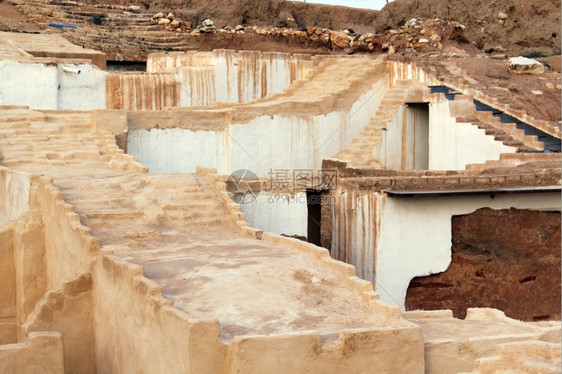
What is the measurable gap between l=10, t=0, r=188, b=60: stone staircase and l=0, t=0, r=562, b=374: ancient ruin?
0.43m

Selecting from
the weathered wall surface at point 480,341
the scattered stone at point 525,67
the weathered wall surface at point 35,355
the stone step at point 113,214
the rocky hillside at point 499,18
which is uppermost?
the rocky hillside at point 499,18

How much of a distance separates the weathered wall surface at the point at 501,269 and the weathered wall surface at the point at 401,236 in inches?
5.0

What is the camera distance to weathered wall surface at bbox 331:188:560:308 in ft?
44.1

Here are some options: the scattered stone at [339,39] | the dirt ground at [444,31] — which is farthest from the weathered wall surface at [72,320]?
the scattered stone at [339,39]

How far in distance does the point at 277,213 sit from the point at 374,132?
14.5ft

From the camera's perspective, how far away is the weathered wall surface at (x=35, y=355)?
988 cm

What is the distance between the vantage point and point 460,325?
32.8 ft

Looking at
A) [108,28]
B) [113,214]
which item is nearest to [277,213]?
[113,214]

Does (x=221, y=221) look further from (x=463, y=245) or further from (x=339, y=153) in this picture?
(x=339, y=153)

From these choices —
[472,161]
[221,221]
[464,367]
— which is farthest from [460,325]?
[472,161]

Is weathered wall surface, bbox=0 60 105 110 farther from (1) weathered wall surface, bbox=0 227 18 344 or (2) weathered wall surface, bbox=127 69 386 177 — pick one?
(1) weathered wall surface, bbox=0 227 18 344

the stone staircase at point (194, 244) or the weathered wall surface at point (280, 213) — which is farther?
the weathered wall surface at point (280, 213)

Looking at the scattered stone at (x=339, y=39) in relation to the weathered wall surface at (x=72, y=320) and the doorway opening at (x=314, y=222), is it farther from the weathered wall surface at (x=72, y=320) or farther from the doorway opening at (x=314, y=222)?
the weathered wall surface at (x=72, y=320)

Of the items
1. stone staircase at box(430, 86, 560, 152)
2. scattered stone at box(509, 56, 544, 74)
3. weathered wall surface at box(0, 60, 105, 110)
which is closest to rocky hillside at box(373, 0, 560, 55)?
scattered stone at box(509, 56, 544, 74)
